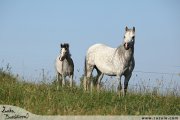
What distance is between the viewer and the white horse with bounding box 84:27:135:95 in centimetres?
1287

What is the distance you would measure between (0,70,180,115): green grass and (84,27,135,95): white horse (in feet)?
3.85

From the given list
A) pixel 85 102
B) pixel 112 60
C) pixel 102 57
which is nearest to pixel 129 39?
pixel 112 60

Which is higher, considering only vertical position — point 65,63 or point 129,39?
point 129,39

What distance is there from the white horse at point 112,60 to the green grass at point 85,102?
3.85ft

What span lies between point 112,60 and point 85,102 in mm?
3823

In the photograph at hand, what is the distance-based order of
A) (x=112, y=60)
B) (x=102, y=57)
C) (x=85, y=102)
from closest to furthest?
(x=85, y=102), (x=112, y=60), (x=102, y=57)

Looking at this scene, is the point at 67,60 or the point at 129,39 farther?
the point at 67,60

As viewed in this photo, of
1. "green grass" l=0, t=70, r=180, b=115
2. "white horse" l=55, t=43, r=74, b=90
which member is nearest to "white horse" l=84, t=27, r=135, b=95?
"white horse" l=55, t=43, r=74, b=90

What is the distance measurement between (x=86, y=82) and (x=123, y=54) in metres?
2.97

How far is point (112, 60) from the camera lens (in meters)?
13.9

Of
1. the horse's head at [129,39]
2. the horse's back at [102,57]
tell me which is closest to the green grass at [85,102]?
Answer: the horse's head at [129,39]

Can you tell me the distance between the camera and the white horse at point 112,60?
12867 millimetres

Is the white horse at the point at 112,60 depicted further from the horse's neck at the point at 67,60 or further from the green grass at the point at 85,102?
the green grass at the point at 85,102

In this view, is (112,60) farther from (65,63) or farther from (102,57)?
(65,63)
